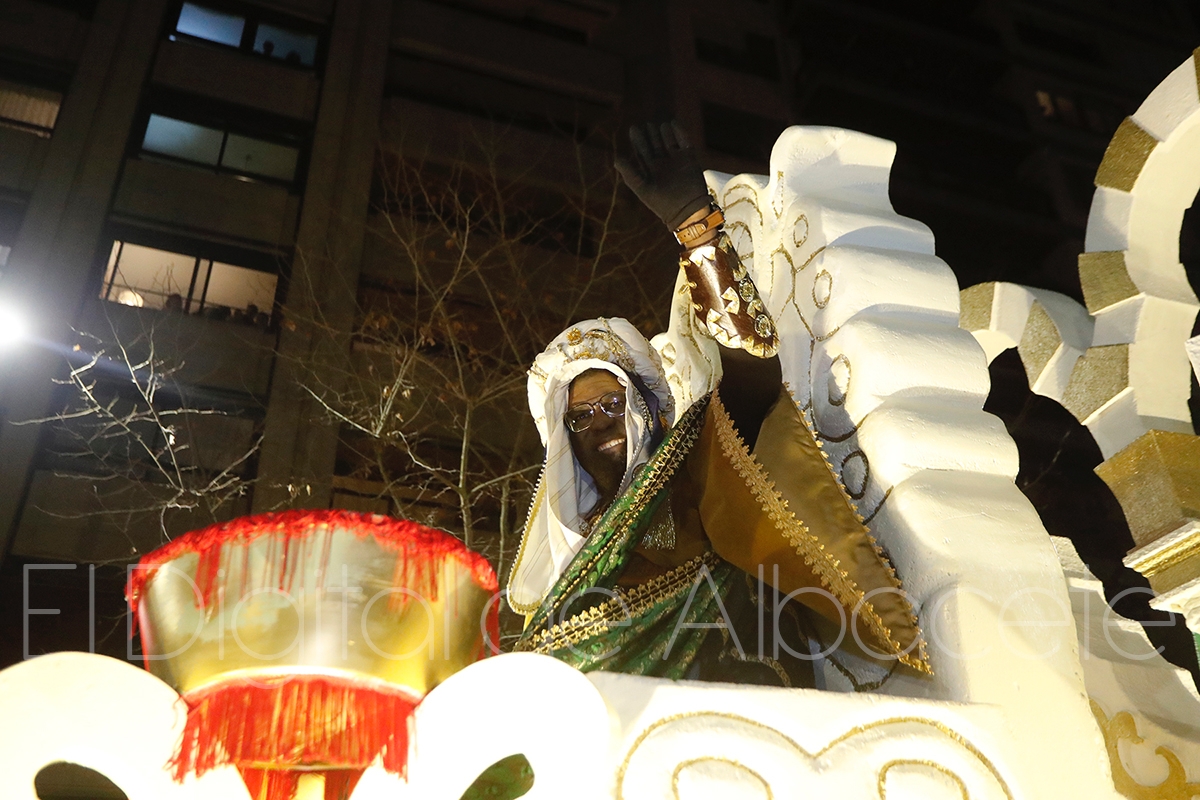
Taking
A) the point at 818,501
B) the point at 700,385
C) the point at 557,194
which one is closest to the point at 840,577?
the point at 818,501

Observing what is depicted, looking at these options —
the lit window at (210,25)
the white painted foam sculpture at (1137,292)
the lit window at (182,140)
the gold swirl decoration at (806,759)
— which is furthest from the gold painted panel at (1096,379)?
the lit window at (210,25)

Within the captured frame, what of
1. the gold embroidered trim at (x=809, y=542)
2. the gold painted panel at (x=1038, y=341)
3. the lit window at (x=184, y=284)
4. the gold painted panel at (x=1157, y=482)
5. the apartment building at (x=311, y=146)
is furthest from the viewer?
the lit window at (x=184, y=284)

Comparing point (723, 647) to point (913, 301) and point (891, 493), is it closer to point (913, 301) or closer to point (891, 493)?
point (891, 493)

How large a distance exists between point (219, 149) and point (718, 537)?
15.7 meters

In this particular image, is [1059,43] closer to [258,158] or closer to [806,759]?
[258,158]

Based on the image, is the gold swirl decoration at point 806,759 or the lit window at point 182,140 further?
the lit window at point 182,140

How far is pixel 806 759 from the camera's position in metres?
1.92

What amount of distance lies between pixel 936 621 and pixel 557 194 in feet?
52.7

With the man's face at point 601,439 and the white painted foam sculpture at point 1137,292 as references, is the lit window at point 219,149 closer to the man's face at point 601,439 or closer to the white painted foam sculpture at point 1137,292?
the man's face at point 601,439

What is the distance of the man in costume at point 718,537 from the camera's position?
2469 mm

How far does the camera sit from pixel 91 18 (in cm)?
1602

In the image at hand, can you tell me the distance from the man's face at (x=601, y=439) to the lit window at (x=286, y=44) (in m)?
15.6

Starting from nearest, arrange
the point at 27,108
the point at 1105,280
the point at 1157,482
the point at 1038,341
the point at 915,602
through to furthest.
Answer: the point at 915,602
the point at 1157,482
the point at 1105,280
the point at 1038,341
the point at 27,108

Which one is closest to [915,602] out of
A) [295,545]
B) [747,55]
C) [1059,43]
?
[295,545]
